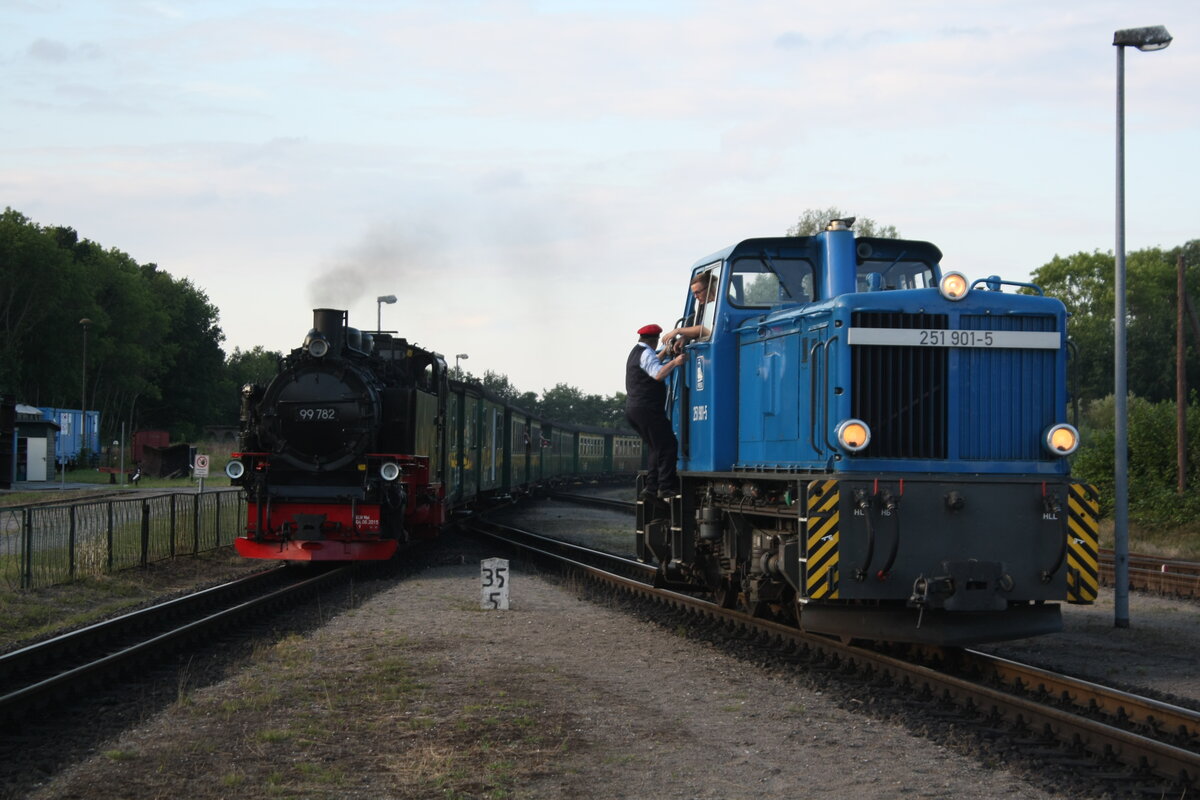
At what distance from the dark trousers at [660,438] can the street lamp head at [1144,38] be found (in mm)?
6485

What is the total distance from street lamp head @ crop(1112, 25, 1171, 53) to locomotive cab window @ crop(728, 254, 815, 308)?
490 centimetres

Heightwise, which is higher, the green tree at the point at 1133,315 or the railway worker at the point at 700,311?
the green tree at the point at 1133,315

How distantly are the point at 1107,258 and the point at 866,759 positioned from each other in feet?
266

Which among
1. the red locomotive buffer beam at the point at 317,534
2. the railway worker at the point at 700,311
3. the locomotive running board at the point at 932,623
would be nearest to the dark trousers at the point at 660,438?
the railway worker at the point at 700,311

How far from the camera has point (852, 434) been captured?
854cm

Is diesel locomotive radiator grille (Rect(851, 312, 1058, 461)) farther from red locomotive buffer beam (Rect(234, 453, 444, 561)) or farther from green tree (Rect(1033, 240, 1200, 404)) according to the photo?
green tree (Rect(1033, 240, 1200, 404))

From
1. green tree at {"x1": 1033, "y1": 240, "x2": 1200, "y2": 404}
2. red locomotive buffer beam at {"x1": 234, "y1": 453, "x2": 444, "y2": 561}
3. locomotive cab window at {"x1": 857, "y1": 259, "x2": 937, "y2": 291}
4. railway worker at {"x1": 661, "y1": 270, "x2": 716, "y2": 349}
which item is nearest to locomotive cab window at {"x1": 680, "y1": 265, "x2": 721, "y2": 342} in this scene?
railway worker at {"x1": 661, "y1": 270, "x2": 716, "y2": 349}

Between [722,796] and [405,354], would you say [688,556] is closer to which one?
[722,796]

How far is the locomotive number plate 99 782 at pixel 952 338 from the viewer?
870 centimetres

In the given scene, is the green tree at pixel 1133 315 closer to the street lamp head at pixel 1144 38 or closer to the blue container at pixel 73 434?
the street lamp head at pixel 1144 38

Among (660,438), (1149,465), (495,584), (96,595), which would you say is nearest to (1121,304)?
(660,438)

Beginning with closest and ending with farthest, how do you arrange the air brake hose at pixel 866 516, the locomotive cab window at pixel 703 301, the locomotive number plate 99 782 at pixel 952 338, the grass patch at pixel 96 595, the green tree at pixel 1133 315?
the air brake hose at pixel 866 516, the locomotive number plate 99 782 at pixel 952 338, the locomotive cab window at pixel 703 301, the grass patch at pixel 96 595, the green tree at pixel 1133 315

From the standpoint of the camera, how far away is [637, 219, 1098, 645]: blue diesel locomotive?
8.32 meters

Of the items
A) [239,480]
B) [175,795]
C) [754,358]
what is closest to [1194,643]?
[754,358]
